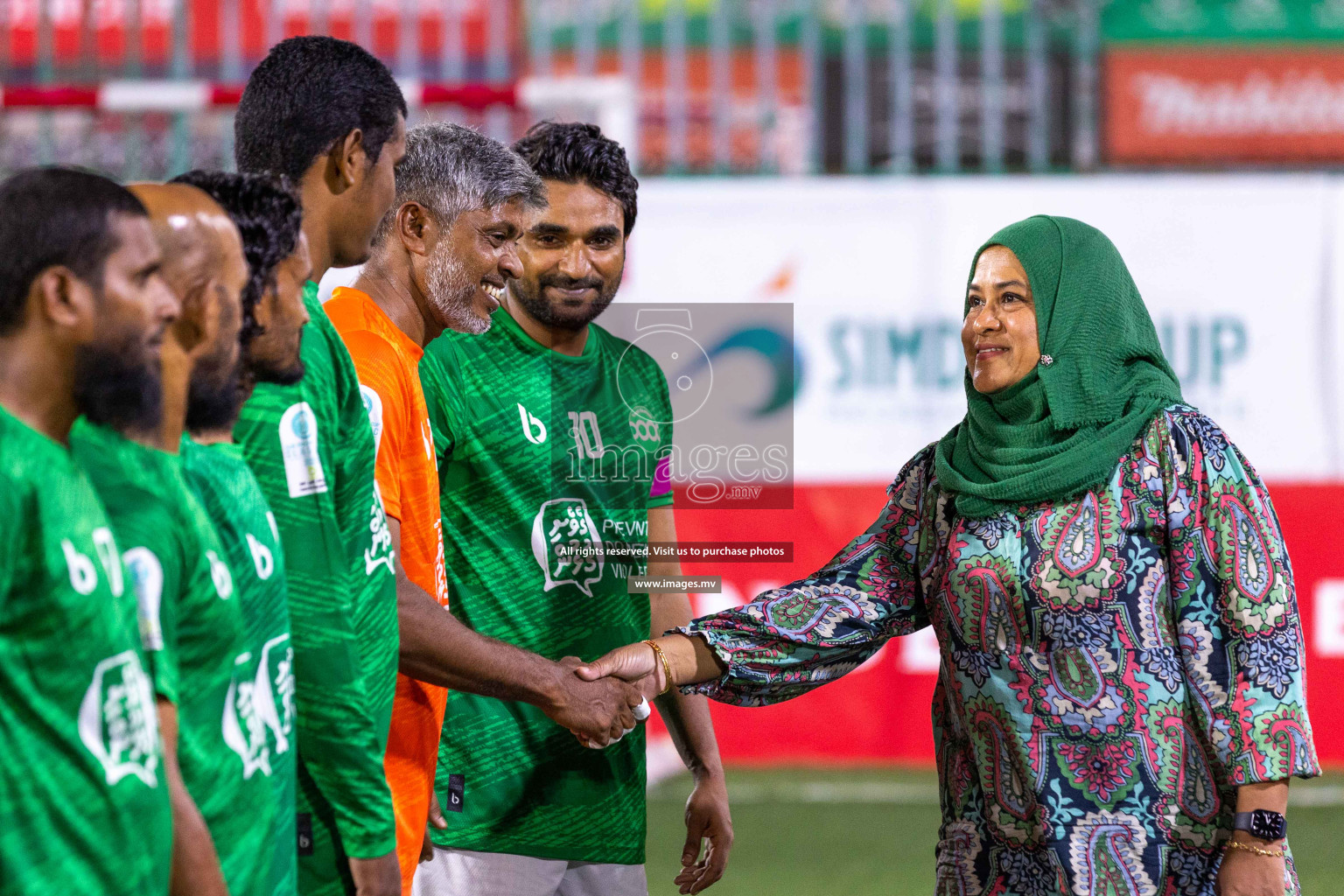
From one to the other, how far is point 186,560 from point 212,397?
0.23 metres

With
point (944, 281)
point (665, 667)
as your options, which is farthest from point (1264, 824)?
point (944, 281)

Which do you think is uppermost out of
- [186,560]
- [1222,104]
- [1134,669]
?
[1222,104]

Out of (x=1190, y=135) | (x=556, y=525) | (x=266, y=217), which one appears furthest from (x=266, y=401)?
(x=1190, y=135)

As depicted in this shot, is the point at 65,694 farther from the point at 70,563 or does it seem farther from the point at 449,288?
the point at 449,288

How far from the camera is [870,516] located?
670 cm

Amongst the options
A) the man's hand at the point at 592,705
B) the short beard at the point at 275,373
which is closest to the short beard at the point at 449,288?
the man's hand at the point at 592,705

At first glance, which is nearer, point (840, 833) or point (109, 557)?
point (109, 557)

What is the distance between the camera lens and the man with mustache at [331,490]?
6.39ft

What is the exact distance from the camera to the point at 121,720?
59.4 inches

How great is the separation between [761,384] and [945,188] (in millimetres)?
2467

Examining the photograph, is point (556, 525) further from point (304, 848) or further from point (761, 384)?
point (761, 384)

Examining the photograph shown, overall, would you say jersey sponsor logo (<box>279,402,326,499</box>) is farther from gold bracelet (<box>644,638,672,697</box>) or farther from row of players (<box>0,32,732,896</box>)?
gold bracelet (<box>644,638,672,697</box>)

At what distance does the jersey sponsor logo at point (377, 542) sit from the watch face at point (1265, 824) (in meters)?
1.43

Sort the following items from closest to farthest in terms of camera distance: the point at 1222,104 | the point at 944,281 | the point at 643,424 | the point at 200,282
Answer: the point at 200,282 < the point at 643,424 < the point at 944,281 < the point at 1222,104
